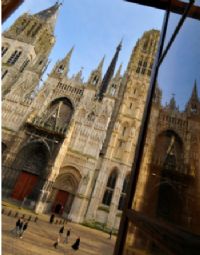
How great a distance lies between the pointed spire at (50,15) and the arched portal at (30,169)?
2607 cm

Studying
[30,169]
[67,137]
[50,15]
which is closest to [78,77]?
[67,137]

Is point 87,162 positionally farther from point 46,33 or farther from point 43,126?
point 46,33

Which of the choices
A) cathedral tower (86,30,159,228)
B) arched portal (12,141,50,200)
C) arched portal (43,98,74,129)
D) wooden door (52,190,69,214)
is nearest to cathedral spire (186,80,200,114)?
arched portal (12,141,50,200)

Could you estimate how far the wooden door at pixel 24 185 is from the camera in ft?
71.9

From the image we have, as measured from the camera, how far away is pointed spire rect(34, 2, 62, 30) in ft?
126

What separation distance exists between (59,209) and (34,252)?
1500 cm

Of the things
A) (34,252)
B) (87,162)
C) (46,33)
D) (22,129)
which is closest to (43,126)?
(22,129)

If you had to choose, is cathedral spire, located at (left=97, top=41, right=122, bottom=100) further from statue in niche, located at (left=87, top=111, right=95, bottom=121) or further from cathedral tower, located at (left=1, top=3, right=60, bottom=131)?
cathedral tower, located at (left=1, top=3, right=60, bottom=131)

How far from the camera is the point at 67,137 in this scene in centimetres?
2366

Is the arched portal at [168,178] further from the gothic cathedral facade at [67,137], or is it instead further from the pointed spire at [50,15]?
the pointed spire at [50,15]

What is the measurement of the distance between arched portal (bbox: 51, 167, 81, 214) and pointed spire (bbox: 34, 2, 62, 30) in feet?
95.1

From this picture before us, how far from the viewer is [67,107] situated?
2759 cm

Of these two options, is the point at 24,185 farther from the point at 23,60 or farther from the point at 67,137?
the point at 23,60

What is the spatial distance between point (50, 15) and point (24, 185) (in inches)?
1300
